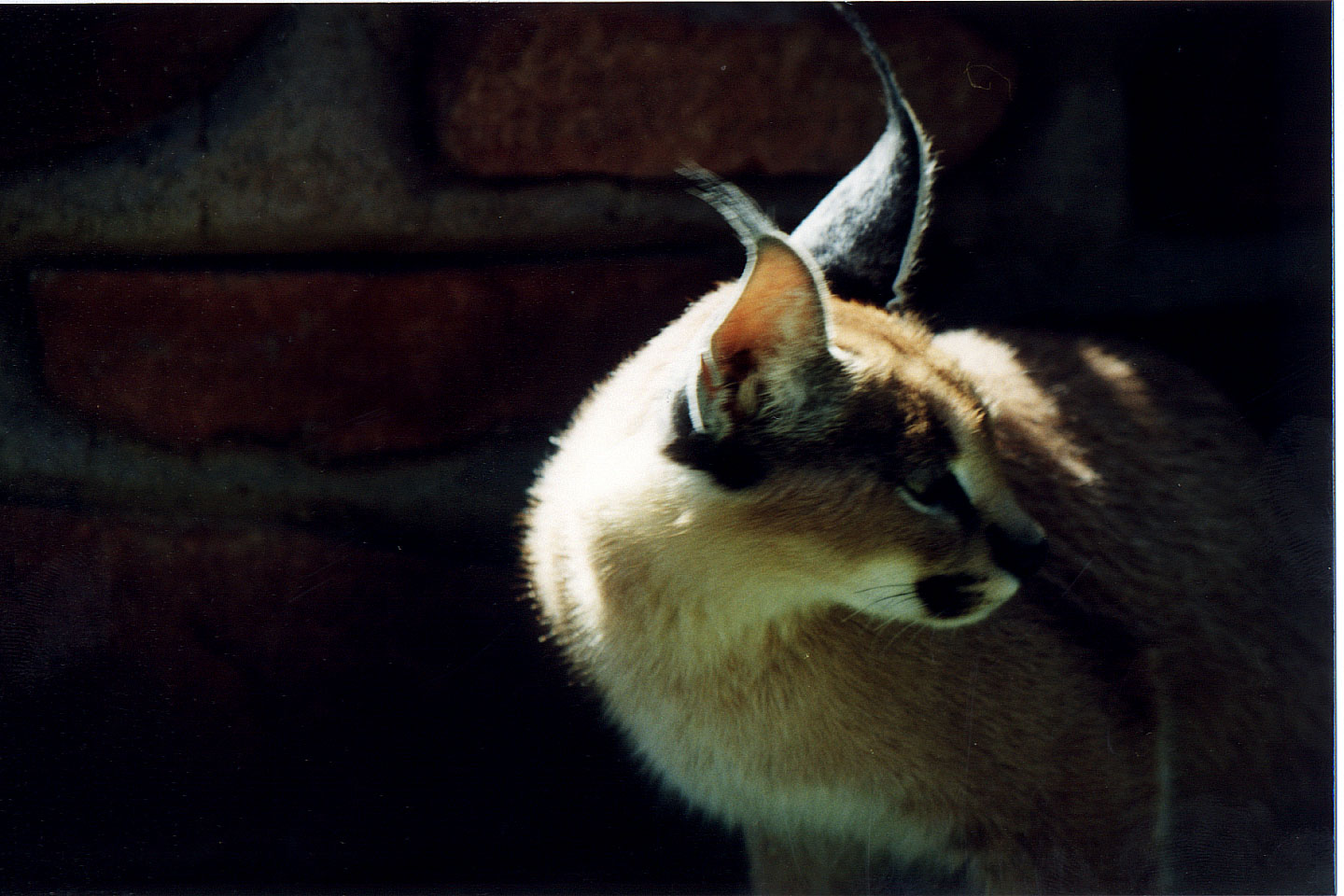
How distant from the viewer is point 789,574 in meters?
0.89

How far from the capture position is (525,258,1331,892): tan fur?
2.86 ft

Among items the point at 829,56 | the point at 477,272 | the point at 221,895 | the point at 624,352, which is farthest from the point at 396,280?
the point at 221,895

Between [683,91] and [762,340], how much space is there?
332mm

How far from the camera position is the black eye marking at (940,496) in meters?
0.85

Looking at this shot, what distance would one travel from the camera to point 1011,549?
870mm

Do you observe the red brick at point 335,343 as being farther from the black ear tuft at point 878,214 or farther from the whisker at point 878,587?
the whisker at point 878,587

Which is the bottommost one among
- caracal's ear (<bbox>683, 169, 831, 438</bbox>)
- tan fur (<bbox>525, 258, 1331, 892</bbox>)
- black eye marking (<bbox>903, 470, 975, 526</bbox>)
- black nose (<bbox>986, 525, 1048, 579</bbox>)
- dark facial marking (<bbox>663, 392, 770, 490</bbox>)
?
tan fur (<bbox>525, 258, 1331, 892</bbox>)

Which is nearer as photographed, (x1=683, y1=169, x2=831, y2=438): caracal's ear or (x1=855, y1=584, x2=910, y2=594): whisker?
(x1=683, y1=169, x2=831, y2=438): caracal's ear

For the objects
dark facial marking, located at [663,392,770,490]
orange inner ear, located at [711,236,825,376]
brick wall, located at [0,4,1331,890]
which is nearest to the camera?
orange inner ear, located at [711,236,825,376]

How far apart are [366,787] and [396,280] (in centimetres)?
46

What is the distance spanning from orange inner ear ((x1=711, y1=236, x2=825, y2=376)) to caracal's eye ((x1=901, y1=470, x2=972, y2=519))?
0.15 metres

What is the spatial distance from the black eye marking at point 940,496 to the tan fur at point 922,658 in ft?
0.03

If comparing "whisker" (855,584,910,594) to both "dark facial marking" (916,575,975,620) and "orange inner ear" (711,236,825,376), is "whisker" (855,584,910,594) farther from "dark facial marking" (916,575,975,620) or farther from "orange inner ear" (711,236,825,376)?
"orange inner ear" (711,236,825,376)

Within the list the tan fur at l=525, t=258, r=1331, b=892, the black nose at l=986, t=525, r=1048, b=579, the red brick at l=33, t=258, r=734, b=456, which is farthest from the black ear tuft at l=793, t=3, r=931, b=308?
the black nose at l=986, t=525, r=1048, b=579
